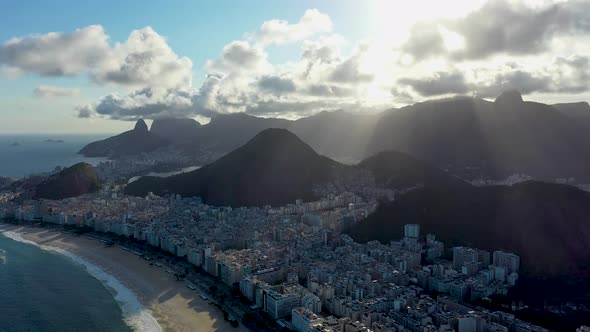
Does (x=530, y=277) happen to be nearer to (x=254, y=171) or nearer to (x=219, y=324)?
(x=219, y=324)

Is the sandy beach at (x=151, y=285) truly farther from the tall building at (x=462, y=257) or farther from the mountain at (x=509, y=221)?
the mountain at (x=509, y=221)

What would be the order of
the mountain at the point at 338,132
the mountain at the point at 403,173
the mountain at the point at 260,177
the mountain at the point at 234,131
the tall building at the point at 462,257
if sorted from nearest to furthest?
the tall building at the point at 462,257, the mountain at the point at 260,177, the mountain at the point at 403,173, the mountain at the point at 338,132, the mountain at the point at 234,131

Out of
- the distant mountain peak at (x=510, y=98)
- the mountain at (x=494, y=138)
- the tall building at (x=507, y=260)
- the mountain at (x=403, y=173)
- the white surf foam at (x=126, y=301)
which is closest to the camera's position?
the white surf foam at (x=126, y=301)

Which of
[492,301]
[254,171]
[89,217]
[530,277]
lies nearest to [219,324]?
[492,301]

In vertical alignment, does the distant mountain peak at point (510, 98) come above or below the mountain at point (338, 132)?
above

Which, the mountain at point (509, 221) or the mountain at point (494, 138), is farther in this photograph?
the mountain at point (494, 138)

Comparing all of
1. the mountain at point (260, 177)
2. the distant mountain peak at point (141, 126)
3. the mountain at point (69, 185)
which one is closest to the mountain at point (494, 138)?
the mountain at point (260, 177)

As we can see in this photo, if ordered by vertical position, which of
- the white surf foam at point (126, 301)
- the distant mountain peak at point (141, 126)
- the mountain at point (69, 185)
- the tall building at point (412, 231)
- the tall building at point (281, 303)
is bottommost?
the white surf foam at point (126, 301)
